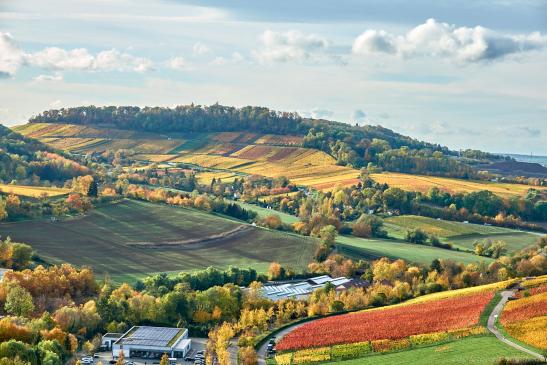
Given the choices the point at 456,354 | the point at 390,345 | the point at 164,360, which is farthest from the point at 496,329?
the point at 164,360

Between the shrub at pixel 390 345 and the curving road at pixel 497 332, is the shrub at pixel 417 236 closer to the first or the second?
the curving road at pixel 497 332

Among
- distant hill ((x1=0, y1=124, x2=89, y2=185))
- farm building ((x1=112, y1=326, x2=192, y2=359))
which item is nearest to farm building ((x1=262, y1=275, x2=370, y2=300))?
farm building ((x1=112, y1=326, x2=192, y2=359))

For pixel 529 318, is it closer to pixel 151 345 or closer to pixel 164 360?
pixel 164 360

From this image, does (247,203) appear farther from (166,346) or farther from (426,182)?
(166,346)

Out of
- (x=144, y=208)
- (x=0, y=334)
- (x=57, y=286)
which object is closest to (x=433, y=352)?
(x=0, y=334)

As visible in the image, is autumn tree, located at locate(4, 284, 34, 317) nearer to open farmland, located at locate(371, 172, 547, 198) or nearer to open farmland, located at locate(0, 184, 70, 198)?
open farmland, located at locate(0, 184, 70, 198)

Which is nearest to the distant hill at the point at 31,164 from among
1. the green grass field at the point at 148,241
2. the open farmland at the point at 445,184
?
the green grass field at the point at 148,241
